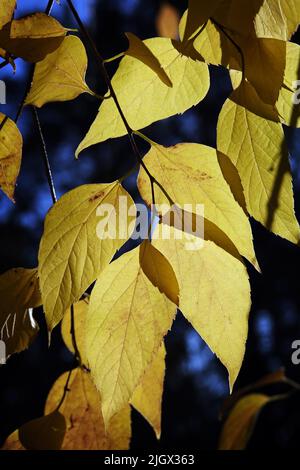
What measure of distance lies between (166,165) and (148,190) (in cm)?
2

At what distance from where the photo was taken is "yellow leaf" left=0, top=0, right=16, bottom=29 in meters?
0.29

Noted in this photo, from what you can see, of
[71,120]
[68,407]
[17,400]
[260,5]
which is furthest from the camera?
[71,120]

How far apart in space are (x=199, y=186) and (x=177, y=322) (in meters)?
3.20

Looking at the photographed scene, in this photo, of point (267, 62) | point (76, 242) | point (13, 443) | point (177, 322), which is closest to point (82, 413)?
point (13, 443)

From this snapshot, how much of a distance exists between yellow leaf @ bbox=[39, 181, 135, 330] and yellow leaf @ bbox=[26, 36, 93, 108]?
0.05 meters

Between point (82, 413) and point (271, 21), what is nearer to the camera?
A: point (271, 21)

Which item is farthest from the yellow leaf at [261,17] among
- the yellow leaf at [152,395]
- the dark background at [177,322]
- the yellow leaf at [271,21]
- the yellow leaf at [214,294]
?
the dark background at [177,322]

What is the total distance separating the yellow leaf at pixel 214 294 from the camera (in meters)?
0.28

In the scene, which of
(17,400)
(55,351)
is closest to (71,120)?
(55,351)

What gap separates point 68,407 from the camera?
0.40m

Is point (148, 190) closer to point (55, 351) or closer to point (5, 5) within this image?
point (5, 5)

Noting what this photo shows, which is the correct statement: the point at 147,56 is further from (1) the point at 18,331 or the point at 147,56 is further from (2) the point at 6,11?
(1) the point at 18,331

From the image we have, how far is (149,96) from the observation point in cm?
32

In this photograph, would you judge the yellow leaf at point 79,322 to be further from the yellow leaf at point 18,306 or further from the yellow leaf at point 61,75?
the yellow leaf at point 61,75
